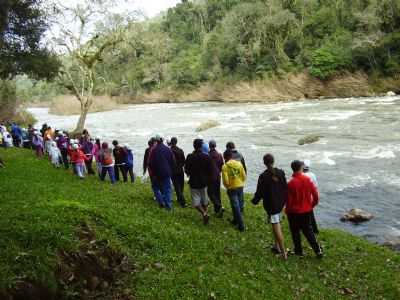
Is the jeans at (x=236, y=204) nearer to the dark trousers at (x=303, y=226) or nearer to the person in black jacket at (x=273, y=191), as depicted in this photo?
the person in black jacket at (x=273, y=191)

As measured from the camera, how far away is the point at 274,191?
895cm

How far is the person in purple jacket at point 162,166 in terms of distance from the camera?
37.3ft

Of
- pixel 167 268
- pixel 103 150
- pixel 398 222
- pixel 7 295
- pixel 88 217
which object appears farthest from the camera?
pixel 103 150

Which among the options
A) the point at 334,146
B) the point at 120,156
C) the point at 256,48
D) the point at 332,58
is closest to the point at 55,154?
the point at 120,156

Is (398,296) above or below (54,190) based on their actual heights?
below

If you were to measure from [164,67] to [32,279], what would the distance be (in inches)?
3726

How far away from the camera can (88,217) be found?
886 cm

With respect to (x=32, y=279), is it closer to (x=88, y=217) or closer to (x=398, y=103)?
(x=88, y=217)

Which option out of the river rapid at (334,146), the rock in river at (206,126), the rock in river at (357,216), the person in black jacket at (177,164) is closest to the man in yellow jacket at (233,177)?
the person in black jacket at (177,164)

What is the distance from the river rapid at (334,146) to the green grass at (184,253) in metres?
3.21

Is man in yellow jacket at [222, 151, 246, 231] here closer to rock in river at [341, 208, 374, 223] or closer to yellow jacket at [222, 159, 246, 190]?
yellow jacket at [222, 159, 246, 190]

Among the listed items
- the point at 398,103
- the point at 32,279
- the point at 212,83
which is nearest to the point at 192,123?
the point at 398,103

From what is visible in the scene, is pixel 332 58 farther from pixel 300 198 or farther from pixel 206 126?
pixel 300 198

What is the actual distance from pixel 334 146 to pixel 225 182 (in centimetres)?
1617
